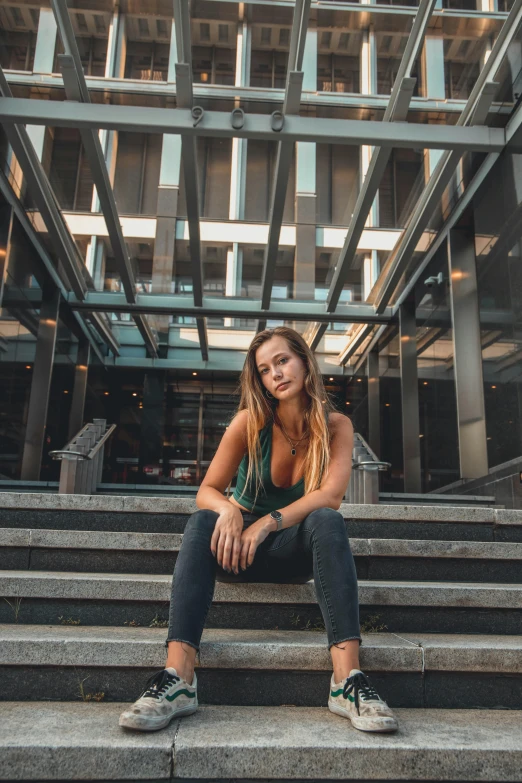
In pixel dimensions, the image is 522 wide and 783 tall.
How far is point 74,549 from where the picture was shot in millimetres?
2898

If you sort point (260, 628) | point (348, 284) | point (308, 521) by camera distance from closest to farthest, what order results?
point (308, 521), point (260, 628), point (348, 284)

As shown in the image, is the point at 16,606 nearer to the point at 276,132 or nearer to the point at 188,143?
the point at 276,132

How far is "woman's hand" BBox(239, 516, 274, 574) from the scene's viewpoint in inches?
87.0

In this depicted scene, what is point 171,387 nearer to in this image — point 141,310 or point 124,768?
point 141,310

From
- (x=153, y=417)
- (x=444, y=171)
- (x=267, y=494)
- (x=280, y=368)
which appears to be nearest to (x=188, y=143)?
(x=444, y=171)

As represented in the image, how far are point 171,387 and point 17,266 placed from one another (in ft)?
17.8

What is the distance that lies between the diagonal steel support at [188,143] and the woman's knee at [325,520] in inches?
215

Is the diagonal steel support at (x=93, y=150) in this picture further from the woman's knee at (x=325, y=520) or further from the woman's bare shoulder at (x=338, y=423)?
the woman's knee at (x=325, y=520)

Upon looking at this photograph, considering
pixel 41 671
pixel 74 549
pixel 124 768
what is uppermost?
pixel 74 549

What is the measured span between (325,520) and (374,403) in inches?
413

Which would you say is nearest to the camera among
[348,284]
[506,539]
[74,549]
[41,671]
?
[41,671]

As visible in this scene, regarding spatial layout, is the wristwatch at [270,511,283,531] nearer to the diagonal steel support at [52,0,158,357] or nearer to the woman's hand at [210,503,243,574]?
the woman's hand at [210,503,243,574]

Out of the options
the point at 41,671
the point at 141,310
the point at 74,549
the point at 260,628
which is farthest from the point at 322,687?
the point at 141,310

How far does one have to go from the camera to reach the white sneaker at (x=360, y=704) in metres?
1.76
